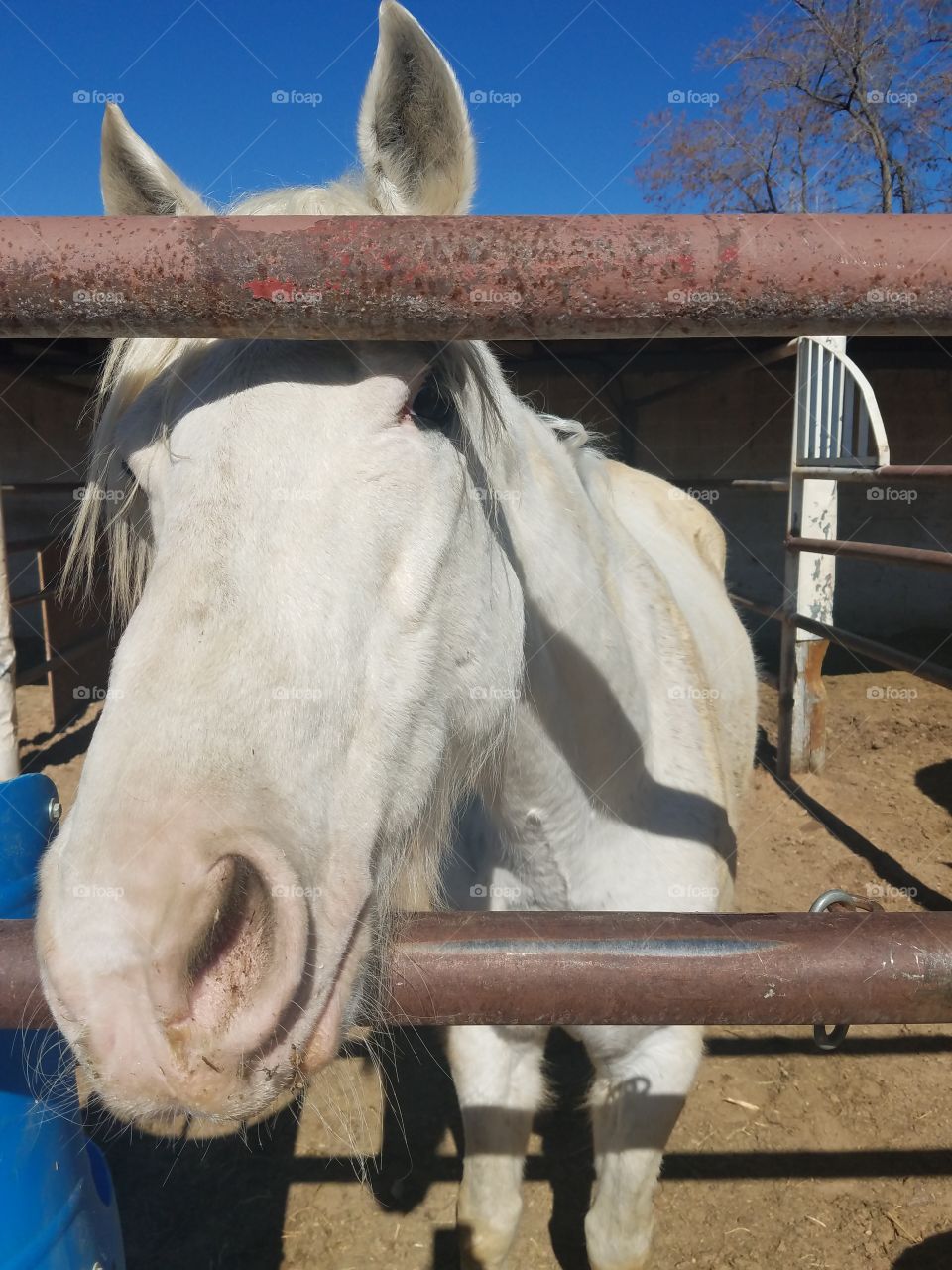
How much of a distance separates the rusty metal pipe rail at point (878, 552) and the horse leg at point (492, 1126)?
7.67 ft

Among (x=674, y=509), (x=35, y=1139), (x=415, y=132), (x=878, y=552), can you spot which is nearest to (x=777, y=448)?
(x=878, y=552)

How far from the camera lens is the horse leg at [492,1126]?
6.66 feet

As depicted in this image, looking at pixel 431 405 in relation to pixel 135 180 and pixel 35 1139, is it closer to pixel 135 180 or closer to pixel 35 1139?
pixel 135 180

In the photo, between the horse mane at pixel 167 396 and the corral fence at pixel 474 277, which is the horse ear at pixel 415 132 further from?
the corral fence at pixel 474 277

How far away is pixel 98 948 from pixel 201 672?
281 millimetres

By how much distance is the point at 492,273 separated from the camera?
2.47ft

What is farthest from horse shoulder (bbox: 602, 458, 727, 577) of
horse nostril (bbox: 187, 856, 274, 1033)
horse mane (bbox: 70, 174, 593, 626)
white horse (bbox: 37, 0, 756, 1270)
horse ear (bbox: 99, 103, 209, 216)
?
horse nostril (bbox: 187, 856, 274, 1033)

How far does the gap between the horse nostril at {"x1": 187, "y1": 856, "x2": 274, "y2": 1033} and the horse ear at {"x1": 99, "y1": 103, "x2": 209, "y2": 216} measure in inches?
39.5

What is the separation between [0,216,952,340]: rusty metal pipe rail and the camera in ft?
2.41

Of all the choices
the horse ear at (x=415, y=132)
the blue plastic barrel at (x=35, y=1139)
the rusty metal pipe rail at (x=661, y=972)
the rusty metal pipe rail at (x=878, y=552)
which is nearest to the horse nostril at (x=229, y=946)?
the rusty metal pipe rail at (x=661, y=972)

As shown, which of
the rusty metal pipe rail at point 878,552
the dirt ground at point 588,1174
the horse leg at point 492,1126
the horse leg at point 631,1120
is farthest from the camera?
the rusty metal pipe rail at point 878,552

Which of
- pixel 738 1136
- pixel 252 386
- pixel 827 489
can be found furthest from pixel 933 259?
pixel 827 489

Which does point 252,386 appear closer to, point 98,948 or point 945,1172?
point 98,948

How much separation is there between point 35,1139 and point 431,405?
1305 mm
